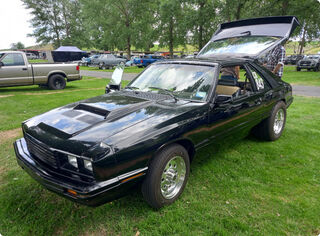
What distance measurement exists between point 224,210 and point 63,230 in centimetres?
173

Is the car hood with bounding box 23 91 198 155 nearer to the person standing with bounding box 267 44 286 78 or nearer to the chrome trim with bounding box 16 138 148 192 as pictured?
the chrome trim with bounding box 16 138 148 192

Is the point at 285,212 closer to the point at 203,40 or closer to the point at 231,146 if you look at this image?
the point at 231,146

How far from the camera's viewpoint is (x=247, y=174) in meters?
3.25

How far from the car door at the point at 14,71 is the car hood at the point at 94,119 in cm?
844

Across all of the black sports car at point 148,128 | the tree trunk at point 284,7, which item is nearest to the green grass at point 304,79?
the tree trunk at point 284,7

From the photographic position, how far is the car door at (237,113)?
2951 millimetres

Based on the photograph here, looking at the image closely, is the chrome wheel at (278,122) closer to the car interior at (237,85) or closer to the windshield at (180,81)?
the car interior at (237,85)

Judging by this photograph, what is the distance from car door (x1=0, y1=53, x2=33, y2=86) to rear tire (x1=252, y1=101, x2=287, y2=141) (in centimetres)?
970

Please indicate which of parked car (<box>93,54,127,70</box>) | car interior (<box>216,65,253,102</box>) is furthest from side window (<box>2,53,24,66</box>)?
parked car (<box>93,54,127,70</box>)

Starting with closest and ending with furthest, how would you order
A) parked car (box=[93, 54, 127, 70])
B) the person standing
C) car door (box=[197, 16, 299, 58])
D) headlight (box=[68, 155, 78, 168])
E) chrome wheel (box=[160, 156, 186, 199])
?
headlight (box=[68, 155, 78, 168]), chrome wheel (box=[160, 156, 186, 199]), car door (box=[197, 16, 299, 58]), the person standing, parked car (box=[93, 54, 127, 70])

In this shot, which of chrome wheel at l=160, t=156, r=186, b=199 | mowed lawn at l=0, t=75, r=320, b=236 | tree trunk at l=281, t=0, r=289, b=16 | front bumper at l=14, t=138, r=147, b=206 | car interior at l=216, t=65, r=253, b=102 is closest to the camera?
front bumper at l=14, t=138, r=147, b=206

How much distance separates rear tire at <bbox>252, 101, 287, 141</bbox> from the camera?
164 inches

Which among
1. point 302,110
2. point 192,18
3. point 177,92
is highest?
point 192,18

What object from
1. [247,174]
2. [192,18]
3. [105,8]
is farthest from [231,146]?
[105,8]
